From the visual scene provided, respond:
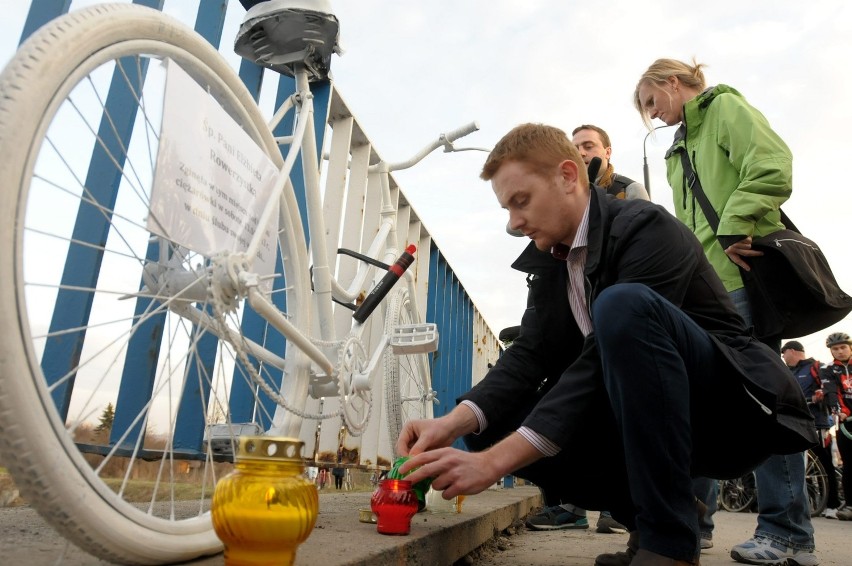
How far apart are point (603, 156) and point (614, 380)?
1.86 m

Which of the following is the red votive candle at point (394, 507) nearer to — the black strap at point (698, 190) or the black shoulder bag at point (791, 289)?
the black shoulder bag at point (791, 289)

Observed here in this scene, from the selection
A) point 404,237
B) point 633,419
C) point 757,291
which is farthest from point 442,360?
point 633,419

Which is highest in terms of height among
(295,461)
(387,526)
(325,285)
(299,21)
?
(299,21)

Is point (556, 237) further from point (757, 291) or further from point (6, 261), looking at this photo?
point (6, 261)

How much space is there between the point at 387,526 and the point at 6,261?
1056 millimetres

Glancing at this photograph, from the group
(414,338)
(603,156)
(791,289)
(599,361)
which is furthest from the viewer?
(603,156)

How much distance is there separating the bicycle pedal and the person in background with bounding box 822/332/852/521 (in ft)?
16.4

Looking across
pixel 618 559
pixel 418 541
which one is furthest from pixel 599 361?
pixel 618 559

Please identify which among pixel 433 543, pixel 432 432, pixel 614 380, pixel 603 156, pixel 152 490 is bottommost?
pixel 433 543

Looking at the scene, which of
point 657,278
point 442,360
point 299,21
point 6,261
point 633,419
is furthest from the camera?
point 442,360

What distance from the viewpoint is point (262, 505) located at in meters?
0.89

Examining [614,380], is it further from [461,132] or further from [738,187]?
[461,132]

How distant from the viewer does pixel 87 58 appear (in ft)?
3.02

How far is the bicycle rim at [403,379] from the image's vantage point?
111 inches
